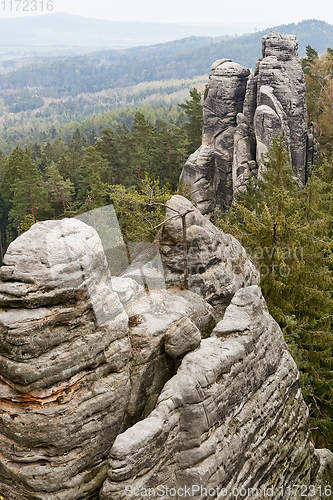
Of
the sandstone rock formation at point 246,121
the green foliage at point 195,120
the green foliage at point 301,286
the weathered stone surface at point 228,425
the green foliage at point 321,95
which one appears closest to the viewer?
the weathered stone surface at point 228,425

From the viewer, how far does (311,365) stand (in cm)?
1808

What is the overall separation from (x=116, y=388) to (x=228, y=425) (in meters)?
2.58

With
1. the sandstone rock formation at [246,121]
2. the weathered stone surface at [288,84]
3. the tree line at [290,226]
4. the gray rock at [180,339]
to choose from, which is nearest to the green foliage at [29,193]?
the tree line at [290,226]

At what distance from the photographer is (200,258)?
13.1m

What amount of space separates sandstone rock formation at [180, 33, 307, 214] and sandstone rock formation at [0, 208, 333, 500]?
Result: 93.5ft

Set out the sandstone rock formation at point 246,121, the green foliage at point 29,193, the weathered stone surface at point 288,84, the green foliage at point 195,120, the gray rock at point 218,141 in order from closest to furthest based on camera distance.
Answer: the sandstone rock formation at point 246,121 < the weathered stone surface at point 288,84 < the green foliage at point 29,193 < the gray rock at point 218,141 < the green foliage at point 195,120

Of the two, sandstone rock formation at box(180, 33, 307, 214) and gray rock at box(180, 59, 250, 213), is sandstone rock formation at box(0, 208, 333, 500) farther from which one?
gray rock at box(180, 59, 250, 213)

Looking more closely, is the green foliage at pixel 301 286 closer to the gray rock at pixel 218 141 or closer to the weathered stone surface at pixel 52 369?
the weathered stone surface at pixel 52 369

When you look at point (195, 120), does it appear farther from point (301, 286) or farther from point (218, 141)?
point (301, 286)

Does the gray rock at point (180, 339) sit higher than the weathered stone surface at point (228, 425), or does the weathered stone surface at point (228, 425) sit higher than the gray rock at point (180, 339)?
the gray rock at point (180, 339)

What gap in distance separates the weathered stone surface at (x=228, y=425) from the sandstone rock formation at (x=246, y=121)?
89.6ft

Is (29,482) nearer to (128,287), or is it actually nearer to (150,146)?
(128,287)

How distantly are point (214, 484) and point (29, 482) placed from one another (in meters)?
3.38

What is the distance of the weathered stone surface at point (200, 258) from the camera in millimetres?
12812
